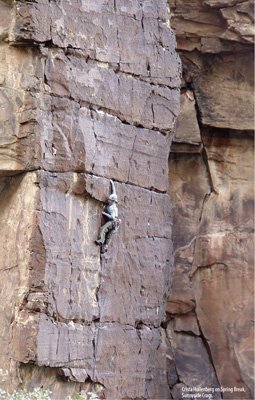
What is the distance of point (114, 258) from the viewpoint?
10039mm

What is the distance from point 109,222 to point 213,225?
12.8 feet

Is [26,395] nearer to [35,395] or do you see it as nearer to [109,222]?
[35,395]

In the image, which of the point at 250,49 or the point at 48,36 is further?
the point at 250,49

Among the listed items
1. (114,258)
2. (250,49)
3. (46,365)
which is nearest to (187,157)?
(250,49)

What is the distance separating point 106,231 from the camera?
9.85 metres

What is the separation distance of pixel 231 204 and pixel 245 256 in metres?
0.74

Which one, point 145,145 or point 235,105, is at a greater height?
point 235,105

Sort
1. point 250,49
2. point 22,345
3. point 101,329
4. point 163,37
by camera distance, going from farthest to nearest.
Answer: point 250,49 < point 163,37 < point 101,329 < point 22,345

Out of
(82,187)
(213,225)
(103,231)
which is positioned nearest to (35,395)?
(103,231)

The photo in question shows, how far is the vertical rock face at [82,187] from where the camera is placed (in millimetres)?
9320

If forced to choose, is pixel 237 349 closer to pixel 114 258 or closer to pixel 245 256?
pixel 245 256

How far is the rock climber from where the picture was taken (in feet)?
32.3

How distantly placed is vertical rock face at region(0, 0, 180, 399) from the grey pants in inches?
2.6

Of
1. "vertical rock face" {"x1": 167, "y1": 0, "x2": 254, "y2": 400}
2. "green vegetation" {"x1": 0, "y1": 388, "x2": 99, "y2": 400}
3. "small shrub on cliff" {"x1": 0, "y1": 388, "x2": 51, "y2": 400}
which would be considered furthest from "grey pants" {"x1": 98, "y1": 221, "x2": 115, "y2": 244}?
"vertical rock face" {"x1": 167, "y1": 0, "x2": 254, "y2": 400}
